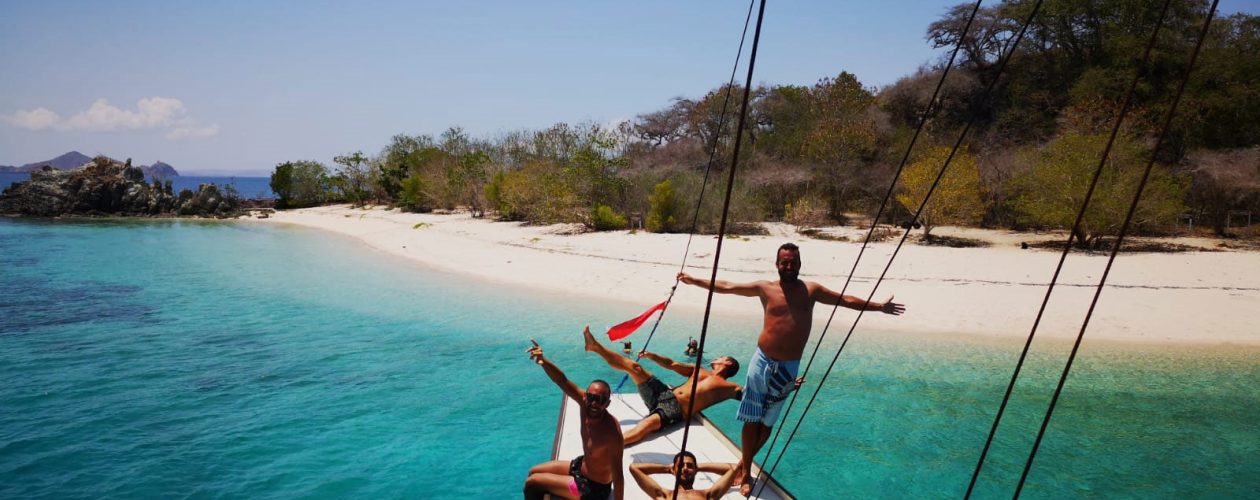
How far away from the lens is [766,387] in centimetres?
561

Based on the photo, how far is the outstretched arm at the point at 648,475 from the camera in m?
5.29

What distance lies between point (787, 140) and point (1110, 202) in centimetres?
1622

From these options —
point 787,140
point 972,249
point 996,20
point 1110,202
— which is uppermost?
point 996,20

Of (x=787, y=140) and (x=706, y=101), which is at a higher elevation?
(x=706, y=101)

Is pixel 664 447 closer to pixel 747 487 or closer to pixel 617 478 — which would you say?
pixel 747 487

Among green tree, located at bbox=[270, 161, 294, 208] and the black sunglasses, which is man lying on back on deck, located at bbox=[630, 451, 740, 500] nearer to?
the black sunglasses

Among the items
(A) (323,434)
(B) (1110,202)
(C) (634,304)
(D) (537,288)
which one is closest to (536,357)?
(A) (323,434)

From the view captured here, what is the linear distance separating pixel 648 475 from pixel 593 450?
0.90 metres

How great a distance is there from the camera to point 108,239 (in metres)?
32.2

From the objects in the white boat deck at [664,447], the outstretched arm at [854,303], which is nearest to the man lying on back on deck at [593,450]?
the white boat deck at [664,447]

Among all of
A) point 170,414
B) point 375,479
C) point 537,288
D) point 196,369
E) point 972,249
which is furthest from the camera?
point 972,249

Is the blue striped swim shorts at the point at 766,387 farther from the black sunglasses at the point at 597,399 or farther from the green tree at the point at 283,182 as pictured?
the green tree at the point at 283,182

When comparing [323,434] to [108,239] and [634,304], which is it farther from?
[108,239]

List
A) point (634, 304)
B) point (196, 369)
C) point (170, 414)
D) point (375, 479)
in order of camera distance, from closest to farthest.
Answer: point (375, 479) < point (170, 414) < point (196, 369) < point (634, 304)
